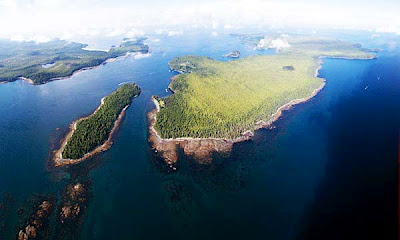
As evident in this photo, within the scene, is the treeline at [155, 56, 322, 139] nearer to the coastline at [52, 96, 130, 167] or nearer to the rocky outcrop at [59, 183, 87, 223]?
the coastline at [52, 96, 130, 167]

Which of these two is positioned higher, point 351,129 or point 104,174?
point 351,129

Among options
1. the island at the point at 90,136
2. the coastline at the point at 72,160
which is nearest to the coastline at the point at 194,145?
the coastline at the point at 72,160

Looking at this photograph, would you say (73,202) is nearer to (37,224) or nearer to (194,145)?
(37,224)

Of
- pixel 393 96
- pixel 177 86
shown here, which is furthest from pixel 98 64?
pixel 393 96

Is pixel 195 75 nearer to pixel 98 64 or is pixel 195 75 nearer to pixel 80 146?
pixel 80 146

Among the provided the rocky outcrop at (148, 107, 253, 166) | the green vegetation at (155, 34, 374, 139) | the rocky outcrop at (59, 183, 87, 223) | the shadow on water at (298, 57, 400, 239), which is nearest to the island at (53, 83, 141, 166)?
the rocky outcrop at (59, 183, 87, 223)

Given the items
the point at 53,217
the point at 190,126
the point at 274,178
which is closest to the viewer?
the point at 53,217

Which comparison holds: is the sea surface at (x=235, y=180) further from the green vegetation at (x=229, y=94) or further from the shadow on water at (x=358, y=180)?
the green vegetation at (x=229, y=94)
